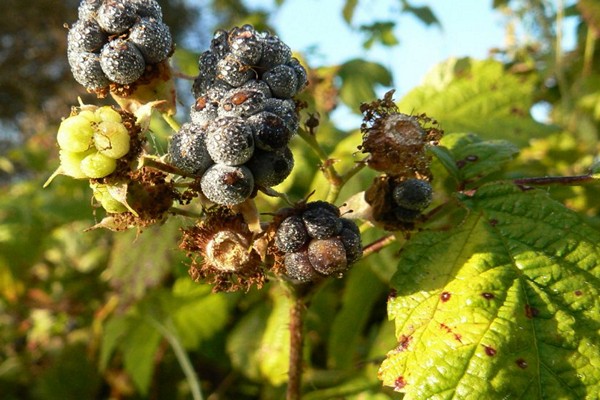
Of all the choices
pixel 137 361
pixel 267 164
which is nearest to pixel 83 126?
pixel 267 164

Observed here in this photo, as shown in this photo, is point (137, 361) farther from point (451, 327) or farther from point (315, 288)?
point (451, 327)

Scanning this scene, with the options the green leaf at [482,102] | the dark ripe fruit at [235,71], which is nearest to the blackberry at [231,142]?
the dark ripe fruit at [235,71]

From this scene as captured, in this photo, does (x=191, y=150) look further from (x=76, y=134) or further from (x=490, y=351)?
(x=490, y=351)

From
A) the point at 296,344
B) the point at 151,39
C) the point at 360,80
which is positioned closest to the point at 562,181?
the point at 296,344

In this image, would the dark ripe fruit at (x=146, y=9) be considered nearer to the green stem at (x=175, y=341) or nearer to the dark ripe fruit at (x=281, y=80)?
the dark ripe fruit at (x=281, y=80)

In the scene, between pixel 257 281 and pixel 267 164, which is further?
pixel 257 281

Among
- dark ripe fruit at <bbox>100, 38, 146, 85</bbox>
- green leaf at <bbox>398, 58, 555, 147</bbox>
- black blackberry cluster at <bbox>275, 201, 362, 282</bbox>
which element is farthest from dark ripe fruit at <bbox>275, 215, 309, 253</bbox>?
green leaf at <bbox>398, 58, 555, 147</bbox>

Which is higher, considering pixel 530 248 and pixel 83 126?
pixel 530 248
